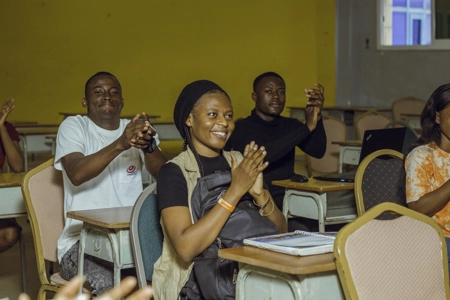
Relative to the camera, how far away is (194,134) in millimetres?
2541

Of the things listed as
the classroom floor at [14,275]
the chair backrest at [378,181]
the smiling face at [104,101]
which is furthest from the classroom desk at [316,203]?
the classroom floor at [14,275]

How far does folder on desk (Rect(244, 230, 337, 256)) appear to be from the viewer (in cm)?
209

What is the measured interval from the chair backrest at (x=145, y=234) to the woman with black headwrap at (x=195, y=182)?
0.38 feet

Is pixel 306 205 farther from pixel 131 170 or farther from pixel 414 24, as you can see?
pixel 414 24

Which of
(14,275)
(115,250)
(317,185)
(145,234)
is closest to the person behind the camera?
(145,234)

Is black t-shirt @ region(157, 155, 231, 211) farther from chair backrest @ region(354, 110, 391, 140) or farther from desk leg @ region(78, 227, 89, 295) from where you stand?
chair backrest @ region(354, 110, 391, 140)

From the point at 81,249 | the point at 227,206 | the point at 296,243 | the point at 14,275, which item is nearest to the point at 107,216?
the point at 81,249

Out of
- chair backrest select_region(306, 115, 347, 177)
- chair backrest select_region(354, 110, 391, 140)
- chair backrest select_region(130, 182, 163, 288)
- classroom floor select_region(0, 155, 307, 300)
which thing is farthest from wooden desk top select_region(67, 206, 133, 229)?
chair backrest select_region(354, 110, 391, 140)

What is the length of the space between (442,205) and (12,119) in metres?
7.40

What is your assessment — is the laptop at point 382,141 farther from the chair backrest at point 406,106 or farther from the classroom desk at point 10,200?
the chair backrest at point 406,106

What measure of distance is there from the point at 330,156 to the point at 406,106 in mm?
3343

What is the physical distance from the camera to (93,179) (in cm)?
324

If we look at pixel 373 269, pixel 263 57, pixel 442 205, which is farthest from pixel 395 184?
pixel 263 57

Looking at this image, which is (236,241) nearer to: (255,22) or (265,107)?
(265,107)
